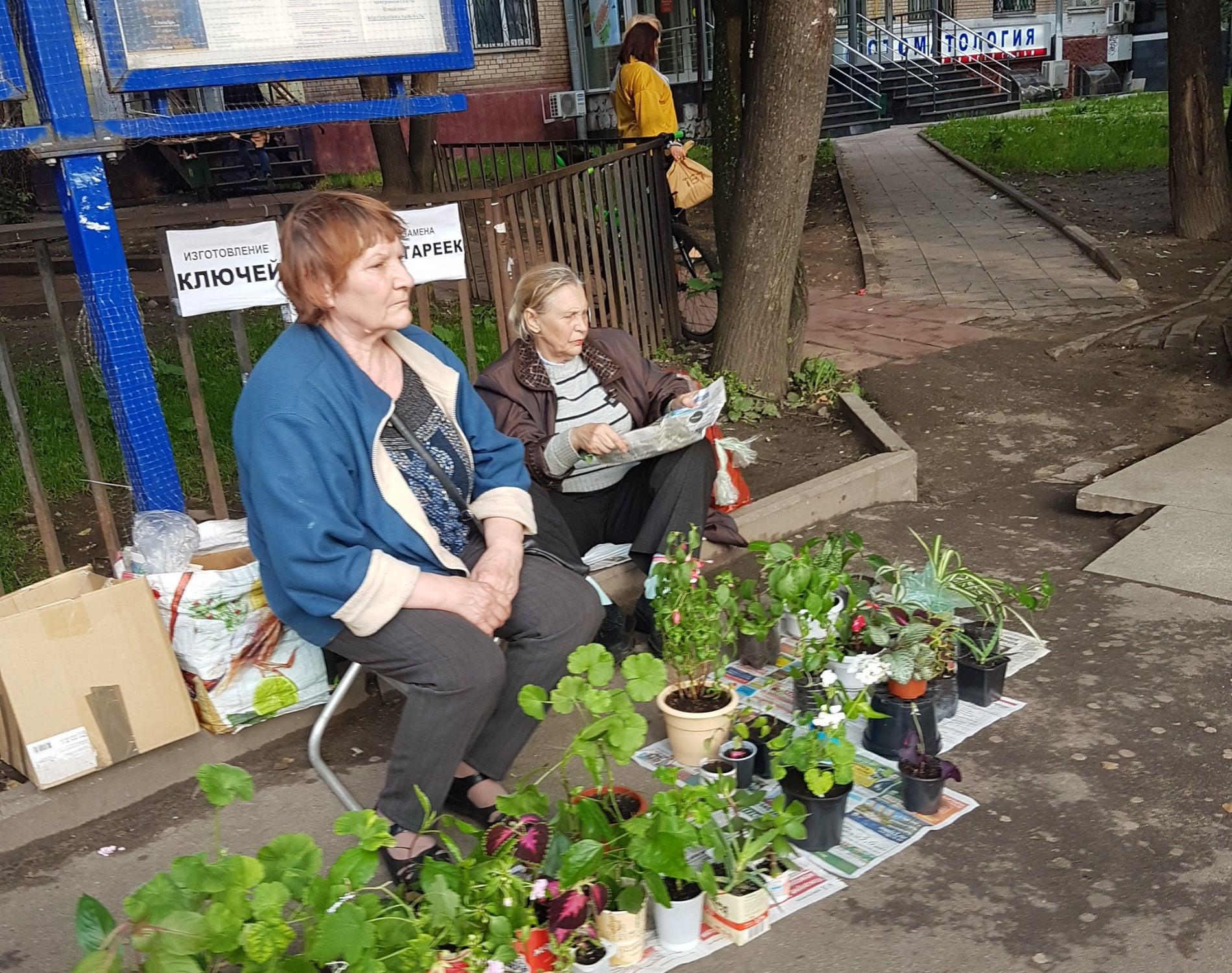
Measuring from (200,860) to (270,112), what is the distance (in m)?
2.41

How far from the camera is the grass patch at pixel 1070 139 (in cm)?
1466

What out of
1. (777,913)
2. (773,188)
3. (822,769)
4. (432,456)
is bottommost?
(777,913)

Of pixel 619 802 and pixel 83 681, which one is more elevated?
pixel 83 681

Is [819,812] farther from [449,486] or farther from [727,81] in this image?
[727,81]

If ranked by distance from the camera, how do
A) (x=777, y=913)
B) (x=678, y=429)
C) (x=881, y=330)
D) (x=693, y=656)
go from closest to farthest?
1. (x=777, y=913)
2. (x=693, y=656)
3. (x=678, y=429)
4. (x=881, y=330)

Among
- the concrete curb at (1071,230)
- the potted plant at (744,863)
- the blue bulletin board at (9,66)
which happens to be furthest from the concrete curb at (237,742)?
the concrete curb at (1071,230)

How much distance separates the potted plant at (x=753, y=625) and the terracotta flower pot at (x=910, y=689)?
14.5 inches

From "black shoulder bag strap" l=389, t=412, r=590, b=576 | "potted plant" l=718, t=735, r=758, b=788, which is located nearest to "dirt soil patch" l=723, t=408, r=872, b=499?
"black shoulder bag strap" l=389, t=412, r=590, b=576

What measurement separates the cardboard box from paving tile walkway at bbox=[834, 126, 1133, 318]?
632cm

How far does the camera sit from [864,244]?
10.8 m

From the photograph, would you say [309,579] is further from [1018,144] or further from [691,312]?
[1018,144]

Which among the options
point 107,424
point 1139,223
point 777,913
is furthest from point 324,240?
point 1139,223

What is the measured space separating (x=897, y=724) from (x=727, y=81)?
18.3ft

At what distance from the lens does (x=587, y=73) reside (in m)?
22.5
